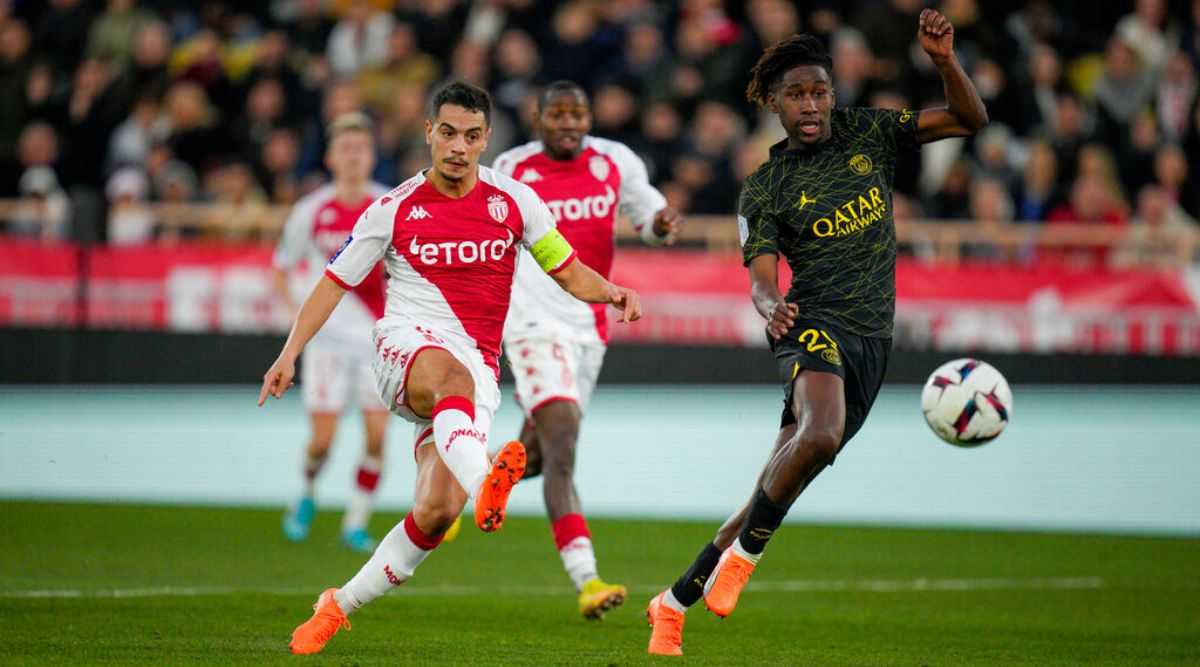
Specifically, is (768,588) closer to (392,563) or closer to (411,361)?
(392,563)

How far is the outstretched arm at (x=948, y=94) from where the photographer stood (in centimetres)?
685

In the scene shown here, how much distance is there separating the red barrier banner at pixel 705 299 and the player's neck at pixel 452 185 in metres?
8.93

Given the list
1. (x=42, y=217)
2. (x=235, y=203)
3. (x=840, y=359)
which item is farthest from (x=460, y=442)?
(x=42, y=217)

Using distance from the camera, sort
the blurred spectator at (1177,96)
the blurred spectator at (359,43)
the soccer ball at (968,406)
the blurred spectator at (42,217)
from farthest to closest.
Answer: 1. the blurred spectator at (359,43)
2. the blurred spectator at (1177,96)
3. the blurred spectator at (42,217)
4. the soccer ball at (968,406)

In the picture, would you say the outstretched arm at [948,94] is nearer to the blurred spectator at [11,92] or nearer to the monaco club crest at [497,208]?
the monaco club crest at [497,208]

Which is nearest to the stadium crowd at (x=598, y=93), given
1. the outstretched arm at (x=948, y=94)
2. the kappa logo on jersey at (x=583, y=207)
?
the kappa logo on jersey at (x=583, y=207)

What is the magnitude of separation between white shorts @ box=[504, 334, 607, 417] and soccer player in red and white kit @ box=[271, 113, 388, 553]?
2.52 meters

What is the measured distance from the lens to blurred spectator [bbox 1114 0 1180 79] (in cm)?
1766

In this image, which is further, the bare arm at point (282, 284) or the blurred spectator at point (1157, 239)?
the blurred spectator at point (1157, 239)

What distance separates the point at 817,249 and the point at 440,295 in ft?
5.05

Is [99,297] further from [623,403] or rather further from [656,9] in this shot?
[656,9]

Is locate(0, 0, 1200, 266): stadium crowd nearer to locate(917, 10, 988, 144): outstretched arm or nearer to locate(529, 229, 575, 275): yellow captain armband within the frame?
locate(917, 10, 988, 144): outstretched arm

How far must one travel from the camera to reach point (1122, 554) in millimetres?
11430

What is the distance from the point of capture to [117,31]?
65.4ft
